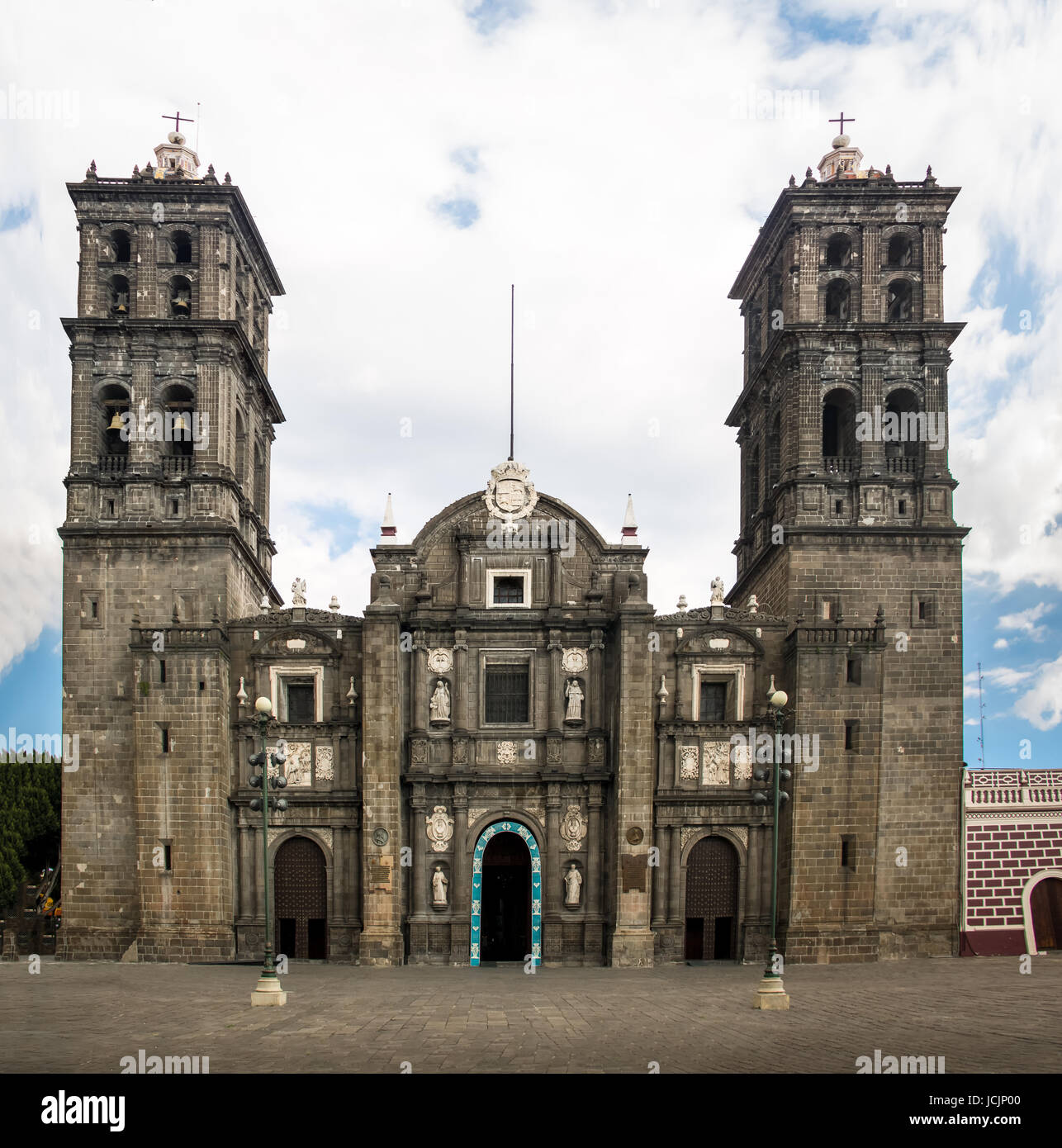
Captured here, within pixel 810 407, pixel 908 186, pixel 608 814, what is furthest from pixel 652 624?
pixel 908 186

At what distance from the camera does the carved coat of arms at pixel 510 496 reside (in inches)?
1644

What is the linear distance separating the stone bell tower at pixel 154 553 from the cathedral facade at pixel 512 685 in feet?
0.35

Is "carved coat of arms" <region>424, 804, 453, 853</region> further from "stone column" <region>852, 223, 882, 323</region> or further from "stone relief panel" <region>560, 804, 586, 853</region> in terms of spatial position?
"stone column" <region>852, 223, 882, 323</region>

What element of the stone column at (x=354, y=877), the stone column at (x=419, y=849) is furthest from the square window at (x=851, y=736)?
the stone column at (x=354, y=877)

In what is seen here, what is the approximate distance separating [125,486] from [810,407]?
76.7ft

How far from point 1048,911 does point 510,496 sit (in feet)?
73.1

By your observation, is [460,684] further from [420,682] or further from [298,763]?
[298,763]

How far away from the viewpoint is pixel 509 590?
42.0 meters

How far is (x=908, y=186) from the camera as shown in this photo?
43094mm

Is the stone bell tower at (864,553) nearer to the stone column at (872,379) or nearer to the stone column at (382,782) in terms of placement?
the stone column at (872,379)

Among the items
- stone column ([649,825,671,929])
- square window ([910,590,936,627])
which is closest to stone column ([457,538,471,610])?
stone column ([649,825,671,929])

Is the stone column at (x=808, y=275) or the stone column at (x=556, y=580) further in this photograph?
the stone column at (x=808, y=275)

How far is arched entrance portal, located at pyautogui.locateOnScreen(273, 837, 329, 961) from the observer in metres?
40.0

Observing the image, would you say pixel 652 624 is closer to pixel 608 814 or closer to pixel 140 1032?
pixel 608 814
